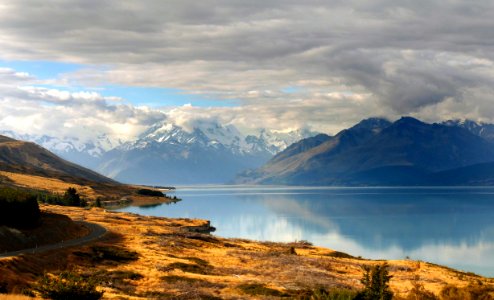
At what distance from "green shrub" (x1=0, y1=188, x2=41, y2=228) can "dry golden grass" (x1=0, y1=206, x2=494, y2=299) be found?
397 inches

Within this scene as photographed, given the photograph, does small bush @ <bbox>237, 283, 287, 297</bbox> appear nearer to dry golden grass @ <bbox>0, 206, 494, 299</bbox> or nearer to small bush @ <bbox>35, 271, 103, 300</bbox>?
dry golden grass @ <bbox>0, 206, 494, 299</bbox>

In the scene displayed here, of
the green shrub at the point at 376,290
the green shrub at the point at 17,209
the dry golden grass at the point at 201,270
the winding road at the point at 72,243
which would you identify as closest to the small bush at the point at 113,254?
the dry golden grass at the point at 201,270

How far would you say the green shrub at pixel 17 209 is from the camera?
7056cm

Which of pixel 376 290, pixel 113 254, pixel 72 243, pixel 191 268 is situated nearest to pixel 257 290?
pixel 376 290

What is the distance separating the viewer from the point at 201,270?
65438mm

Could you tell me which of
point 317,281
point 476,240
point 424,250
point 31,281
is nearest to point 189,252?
point 317,281

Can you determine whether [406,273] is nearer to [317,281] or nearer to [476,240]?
[317,281]

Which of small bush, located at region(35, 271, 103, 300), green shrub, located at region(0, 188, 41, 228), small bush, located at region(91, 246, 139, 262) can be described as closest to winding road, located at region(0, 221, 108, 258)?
small bush, located at region(91, 246, 139, 262)

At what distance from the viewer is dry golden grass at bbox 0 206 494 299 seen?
2050 inches

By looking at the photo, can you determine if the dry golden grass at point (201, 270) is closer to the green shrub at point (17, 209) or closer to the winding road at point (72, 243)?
the winding road at point (72, 243)

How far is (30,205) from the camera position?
75125 millimetres

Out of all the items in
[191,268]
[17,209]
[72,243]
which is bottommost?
[191,268]

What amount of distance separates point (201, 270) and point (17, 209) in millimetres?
26145

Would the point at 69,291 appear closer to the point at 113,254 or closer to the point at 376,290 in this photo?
the point at 376,290
